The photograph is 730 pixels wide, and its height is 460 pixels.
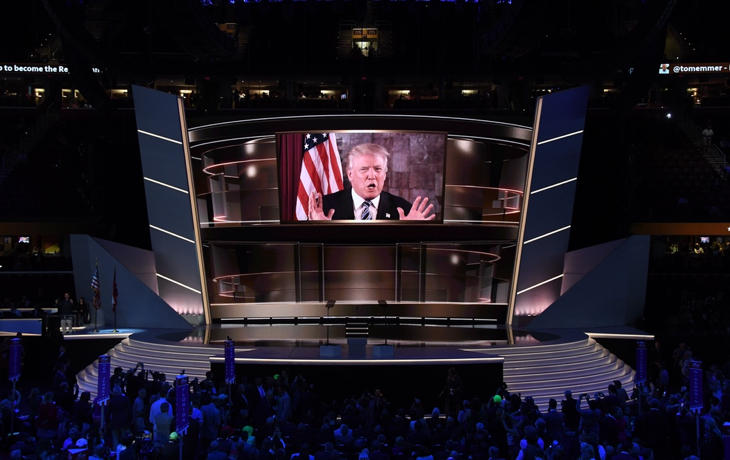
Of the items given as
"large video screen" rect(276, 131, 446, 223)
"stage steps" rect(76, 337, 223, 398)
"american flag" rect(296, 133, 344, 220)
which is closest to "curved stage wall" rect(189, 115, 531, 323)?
"large video screen" rect(276, 131, 446, 223)

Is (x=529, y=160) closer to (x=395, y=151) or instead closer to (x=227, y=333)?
(x=395, y=151)

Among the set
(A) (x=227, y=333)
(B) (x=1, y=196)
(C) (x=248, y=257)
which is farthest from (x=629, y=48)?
(B) (x=1, y=196)

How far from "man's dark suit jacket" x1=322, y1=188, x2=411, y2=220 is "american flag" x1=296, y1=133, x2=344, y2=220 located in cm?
28

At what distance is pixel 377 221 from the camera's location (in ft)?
112

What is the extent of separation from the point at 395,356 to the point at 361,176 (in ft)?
36.9

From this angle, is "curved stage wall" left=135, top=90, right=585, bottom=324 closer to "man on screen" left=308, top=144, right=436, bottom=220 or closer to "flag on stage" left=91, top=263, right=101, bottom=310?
"man on screen" left=308, top=144, right=436, bottom=220

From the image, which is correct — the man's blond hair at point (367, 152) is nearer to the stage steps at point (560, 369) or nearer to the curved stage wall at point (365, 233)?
the curved stage wall at point (365, 233)

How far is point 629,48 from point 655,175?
11.1m

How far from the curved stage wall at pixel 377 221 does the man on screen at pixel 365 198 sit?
0.31 meters

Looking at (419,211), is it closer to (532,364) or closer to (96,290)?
(532,364)

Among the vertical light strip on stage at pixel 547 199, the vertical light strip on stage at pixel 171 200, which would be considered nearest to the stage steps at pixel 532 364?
the vertical light strip on stage at pixel 547 199

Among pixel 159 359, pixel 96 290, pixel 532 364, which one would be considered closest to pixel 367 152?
pixel 96 290

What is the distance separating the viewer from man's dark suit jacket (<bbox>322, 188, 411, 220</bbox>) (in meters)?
33.8

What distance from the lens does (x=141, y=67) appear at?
152 ft
